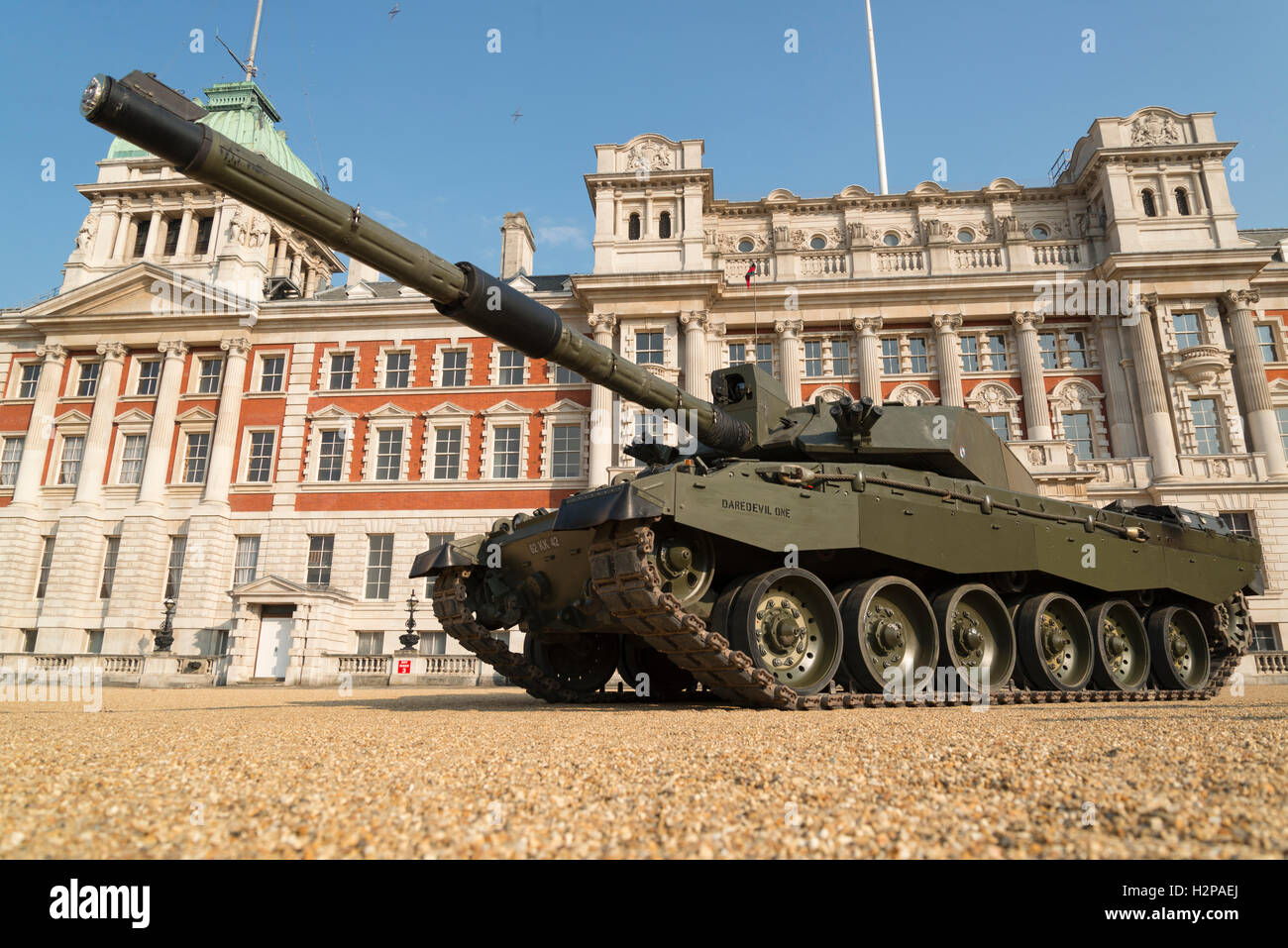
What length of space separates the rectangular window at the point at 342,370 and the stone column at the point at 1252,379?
31.0 meters


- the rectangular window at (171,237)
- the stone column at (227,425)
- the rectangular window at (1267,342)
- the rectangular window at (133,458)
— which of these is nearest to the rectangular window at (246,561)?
the stone column at (227,425)

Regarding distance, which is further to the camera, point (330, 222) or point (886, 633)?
point (886, 633)

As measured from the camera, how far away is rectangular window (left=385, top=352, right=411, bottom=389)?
93.2 ft

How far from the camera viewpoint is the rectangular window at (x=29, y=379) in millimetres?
29891

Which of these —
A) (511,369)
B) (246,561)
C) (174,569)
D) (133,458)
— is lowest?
(174,569)

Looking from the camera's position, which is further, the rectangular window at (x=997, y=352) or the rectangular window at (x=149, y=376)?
the rectangular window at (x=149, y=376)

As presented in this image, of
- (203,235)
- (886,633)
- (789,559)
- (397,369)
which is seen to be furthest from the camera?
(203,235)

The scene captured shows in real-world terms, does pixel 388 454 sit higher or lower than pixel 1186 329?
lower

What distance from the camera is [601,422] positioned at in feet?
84.7

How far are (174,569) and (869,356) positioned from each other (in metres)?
Result: 25.6

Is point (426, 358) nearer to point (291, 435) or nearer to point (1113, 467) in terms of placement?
point (291, 435)

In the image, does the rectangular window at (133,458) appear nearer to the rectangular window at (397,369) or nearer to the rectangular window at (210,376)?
the rectangular window at (210,376)

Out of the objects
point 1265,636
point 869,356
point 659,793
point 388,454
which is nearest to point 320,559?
point 388,454

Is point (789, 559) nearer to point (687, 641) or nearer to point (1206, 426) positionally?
point (687, 641)
